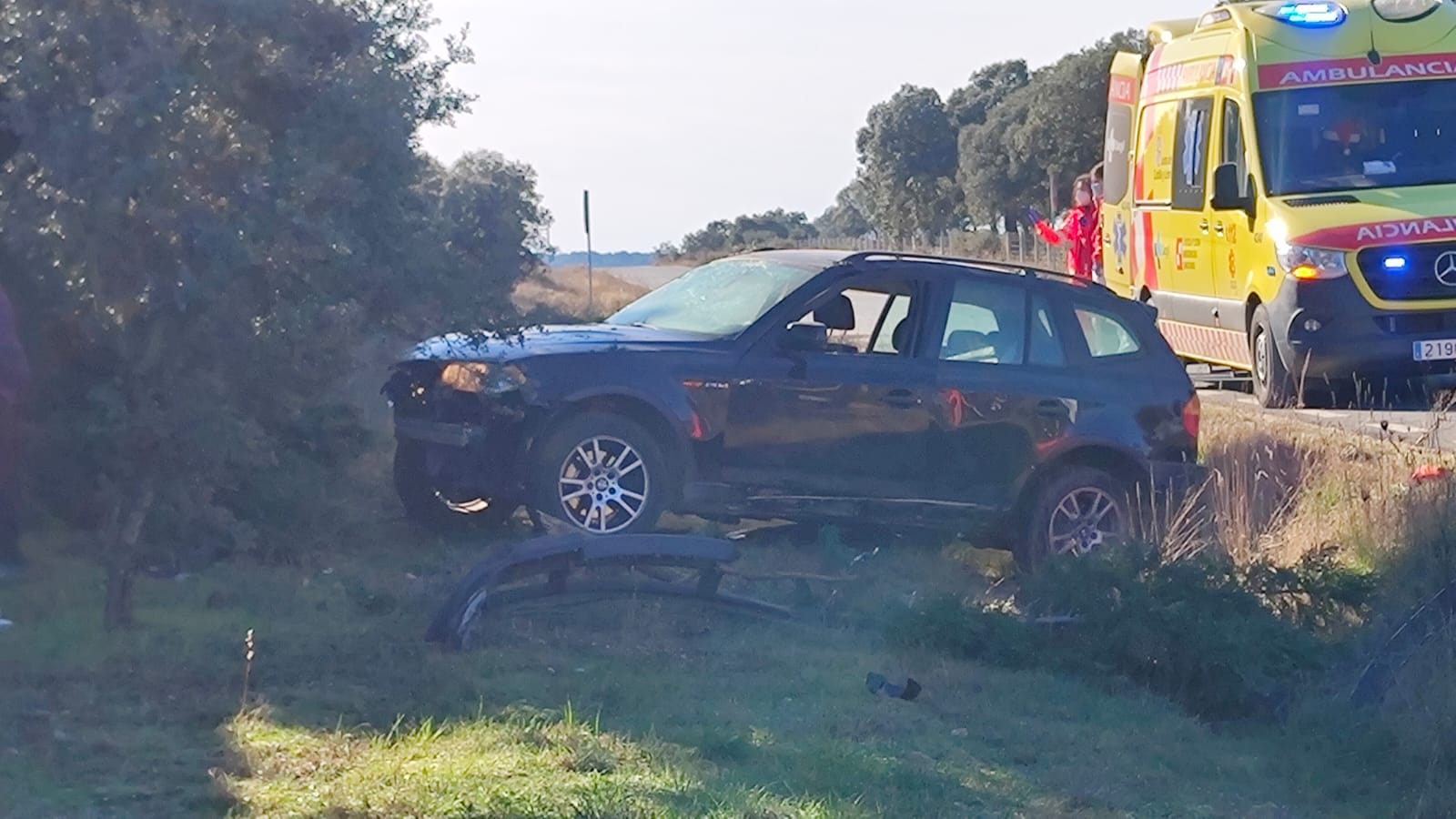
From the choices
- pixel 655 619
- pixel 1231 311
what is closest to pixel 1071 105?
pixel 1231 311

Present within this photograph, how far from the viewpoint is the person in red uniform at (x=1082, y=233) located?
20.1 m

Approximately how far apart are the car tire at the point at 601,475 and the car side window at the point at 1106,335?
263cm

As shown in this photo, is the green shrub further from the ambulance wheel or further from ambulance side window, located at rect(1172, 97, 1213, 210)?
ambulance side window, located at rect(1172, 97, 1213, 210)

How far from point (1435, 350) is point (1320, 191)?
1494 millimetres

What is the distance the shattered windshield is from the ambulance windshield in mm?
5751

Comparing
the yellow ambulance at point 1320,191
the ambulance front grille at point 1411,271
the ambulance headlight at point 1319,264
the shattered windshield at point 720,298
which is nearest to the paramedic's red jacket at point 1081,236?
the yellow ambulance at point 1320,191

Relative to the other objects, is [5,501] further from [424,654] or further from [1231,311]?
[1231,311]

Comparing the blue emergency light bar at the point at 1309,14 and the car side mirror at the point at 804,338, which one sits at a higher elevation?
the blue emergency light bar at the point at 1309,14

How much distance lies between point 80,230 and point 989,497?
5.16 m

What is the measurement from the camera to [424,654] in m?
7.02

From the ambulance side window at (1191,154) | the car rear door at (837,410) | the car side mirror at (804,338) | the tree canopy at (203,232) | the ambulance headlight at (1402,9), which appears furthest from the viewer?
the ambulance side window at (1191,154)

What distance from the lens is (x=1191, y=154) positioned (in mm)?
15953

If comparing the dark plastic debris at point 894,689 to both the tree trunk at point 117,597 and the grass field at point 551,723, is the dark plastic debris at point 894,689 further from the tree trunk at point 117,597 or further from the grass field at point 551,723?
the tree trunk at point 117,597

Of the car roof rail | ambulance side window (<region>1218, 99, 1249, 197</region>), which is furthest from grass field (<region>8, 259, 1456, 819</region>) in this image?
ambulance side window (<region>1218, 99, 1249, 197</region>)
